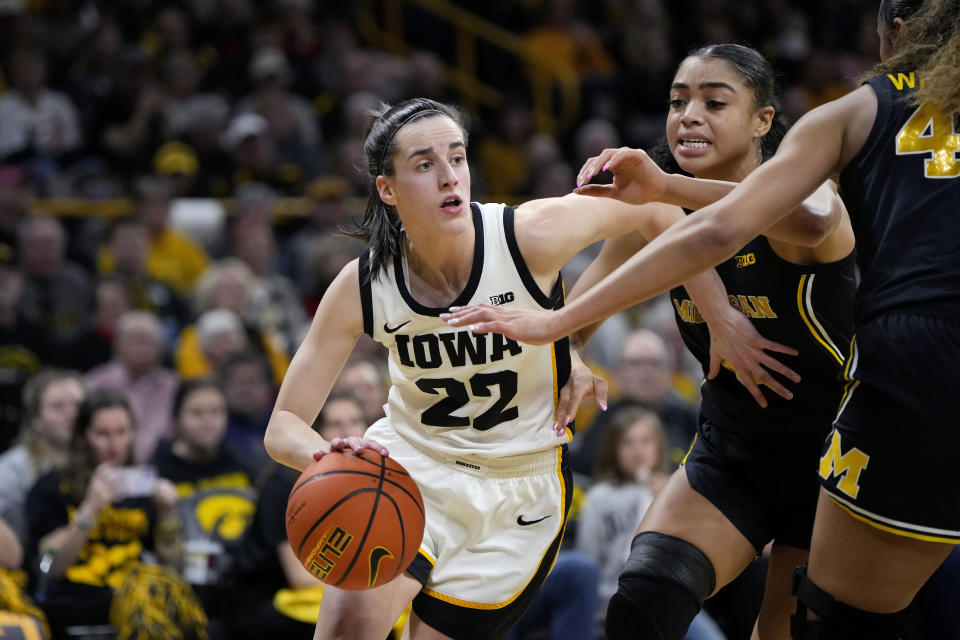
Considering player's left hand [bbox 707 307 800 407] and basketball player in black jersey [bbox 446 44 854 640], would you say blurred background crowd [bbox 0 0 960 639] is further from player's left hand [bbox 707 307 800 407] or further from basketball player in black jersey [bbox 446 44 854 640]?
player's left hand [bbox 707 307 800 407]

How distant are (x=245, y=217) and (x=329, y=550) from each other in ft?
18.1

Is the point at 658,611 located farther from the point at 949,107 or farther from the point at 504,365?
the point at 949,107

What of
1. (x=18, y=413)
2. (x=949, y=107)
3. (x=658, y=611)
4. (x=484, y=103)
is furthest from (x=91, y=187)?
(x=949, y=107)

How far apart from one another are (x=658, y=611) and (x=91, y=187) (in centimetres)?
688

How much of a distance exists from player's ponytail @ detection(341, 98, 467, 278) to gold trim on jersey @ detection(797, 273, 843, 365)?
45.0 inches

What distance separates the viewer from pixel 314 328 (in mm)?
3641

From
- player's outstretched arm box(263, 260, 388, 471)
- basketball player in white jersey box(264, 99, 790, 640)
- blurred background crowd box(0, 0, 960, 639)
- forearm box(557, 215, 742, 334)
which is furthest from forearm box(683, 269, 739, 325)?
blurred background crowd box(0, 0, 960, 639)

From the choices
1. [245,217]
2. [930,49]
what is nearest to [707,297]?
[930,49]

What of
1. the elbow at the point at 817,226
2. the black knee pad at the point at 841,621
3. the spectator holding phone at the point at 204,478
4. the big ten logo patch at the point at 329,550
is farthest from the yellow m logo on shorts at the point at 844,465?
the spectator holding phone at the point at 204,478

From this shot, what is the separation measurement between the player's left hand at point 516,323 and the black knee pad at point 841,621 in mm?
939

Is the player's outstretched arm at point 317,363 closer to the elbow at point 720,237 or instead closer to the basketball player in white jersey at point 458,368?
the basketball player in white jersey at point 458,368

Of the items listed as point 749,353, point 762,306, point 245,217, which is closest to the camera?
point 749,353

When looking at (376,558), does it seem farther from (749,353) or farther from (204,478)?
(204,478)

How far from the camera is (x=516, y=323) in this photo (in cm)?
283
